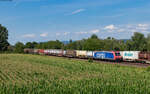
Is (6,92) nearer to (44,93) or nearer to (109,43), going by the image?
(44,93)

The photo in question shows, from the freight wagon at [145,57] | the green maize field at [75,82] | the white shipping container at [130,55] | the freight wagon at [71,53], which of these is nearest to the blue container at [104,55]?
the white shipping container at [130,55]

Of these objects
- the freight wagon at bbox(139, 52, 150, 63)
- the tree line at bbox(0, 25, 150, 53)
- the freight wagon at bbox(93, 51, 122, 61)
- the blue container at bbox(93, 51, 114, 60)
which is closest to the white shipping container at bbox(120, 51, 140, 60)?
the freight wagon at bbox(139, 52, 150, 63)

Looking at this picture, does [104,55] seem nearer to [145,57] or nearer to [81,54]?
[145,57]

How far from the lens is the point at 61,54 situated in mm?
84250

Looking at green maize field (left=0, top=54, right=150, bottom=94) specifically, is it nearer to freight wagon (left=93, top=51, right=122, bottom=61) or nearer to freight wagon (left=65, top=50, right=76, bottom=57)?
freight wagon (left=93, top=51, right=122, bottom=61)

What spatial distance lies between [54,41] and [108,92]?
16535 centimetres

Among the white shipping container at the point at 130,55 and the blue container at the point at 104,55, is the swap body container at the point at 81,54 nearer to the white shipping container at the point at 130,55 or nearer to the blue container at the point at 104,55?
the blue container at the point at 104,55

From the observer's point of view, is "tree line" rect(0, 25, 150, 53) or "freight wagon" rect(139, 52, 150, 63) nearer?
"freight wagon" rect(139, 52, 150, 63)

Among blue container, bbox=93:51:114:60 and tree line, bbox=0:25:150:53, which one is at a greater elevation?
tree line, bbox=0:25:150:53

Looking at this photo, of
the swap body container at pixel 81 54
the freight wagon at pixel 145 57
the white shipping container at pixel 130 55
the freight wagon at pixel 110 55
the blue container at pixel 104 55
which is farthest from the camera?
the swap body container at pixel 81 54

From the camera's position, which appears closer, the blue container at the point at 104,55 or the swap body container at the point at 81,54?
the blue container at the point at 104,55

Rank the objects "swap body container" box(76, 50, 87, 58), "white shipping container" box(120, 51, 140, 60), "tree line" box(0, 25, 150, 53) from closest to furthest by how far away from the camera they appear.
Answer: "white shipping container" box(120, 51, 140, 60) < "swap body container" box(76, 50, 87, 58) < "tree line" box(0, 25, 150, 53)

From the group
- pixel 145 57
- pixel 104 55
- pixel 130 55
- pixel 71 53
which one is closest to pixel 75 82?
pixel 145 57

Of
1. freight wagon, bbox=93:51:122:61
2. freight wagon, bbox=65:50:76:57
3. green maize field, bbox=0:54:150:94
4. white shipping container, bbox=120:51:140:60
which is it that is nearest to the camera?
green maize field, bbox=0:54:150:94
